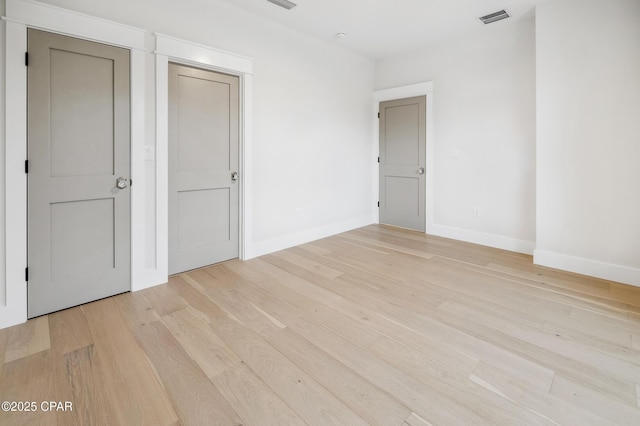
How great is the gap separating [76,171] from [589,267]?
186 inches

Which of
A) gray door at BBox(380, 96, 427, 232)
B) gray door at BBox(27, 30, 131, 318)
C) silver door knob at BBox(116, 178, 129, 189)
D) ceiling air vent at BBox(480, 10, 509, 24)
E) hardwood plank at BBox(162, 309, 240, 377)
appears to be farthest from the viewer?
gray door at BBox(380, 96, 427, 232)

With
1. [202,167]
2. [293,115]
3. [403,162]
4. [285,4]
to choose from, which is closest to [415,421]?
[202,167]

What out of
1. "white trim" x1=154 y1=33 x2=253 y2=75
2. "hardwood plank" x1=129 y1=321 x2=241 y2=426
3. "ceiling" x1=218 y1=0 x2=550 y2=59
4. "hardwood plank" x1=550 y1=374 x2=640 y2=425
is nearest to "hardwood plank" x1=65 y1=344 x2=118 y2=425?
"hardwood plank" x1=129 y1=321 x2=241 y2=426

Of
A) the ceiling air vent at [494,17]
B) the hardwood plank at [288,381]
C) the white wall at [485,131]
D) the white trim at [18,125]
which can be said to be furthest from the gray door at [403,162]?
the white trim at [18,125]

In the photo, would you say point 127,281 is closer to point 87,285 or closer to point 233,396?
point 87,285

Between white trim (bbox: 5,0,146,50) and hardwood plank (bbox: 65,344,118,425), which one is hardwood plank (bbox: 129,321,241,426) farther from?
white trim (bbox: 5,0,146,50)

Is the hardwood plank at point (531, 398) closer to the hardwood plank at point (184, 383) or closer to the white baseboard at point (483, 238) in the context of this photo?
the hardwood plank at point (184, 383)

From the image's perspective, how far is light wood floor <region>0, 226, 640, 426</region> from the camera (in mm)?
1472

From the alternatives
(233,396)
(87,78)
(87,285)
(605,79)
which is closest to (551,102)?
(605,79)

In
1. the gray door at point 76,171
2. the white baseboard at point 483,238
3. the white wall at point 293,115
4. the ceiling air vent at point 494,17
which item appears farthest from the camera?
the white baseboard at point 483,238

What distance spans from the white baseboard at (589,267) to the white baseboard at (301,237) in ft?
8.16

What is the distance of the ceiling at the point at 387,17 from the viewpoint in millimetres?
3299

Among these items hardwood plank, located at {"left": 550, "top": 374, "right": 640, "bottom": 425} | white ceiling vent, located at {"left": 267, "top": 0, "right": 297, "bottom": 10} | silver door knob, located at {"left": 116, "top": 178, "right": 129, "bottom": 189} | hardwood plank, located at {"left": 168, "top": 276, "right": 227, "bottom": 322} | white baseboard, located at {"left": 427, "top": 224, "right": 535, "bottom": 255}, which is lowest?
hardwood plank, located at {"left": 550, "top": 374, "right": 640, "bottom": 425}

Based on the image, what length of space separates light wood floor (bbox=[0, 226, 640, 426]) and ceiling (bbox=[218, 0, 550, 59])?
2.83m
